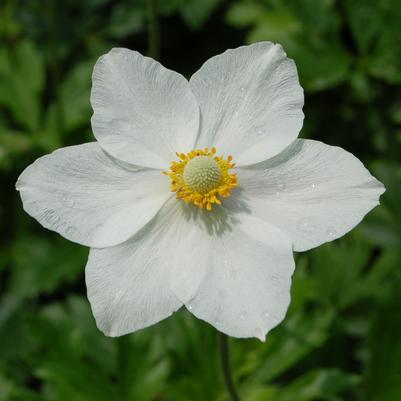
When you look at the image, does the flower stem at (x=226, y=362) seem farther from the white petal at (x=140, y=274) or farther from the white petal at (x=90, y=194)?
the white petal at (x=90, y=194)

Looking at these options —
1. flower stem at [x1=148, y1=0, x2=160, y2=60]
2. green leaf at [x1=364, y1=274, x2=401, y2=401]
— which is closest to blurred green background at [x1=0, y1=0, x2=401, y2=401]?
green leaf at [x1=364, y1=274, x2=401, y2=401]

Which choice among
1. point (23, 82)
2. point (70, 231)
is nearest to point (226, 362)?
point (70, 231)

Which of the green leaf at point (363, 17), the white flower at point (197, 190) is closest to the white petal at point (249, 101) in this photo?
the white flower at point (197, 190)

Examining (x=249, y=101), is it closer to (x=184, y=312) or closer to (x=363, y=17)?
(x=184, y=312)

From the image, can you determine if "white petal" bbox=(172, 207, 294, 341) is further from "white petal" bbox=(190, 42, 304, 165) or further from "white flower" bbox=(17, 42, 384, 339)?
"white petal" bbox=(190, 42, 304, 165)

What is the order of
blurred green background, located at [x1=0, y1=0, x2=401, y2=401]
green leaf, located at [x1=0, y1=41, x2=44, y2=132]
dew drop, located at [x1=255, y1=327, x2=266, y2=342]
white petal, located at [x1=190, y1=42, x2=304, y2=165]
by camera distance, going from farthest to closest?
1. green leaf, located at [x1=0, y1=41, x2=44, y2=132]
2. blurred green background, located at [x1=0, y1=0, x2=401, y2=401]
3. white petal, located at [x1=190, y1=42, x2=304, y2=165]
4. dew drop, located at [x1=255, y1=327, x2=266, y2=342]

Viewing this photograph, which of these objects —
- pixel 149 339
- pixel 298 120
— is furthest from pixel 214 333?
pixel 298 120
